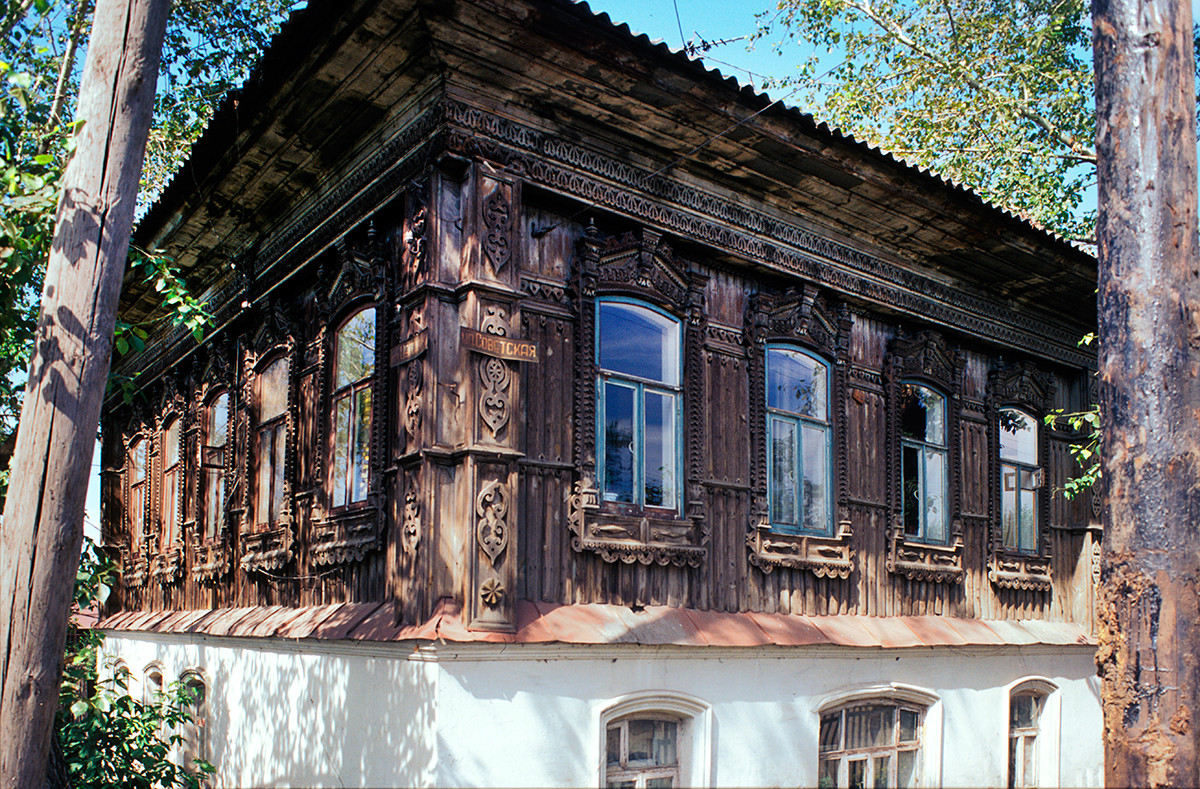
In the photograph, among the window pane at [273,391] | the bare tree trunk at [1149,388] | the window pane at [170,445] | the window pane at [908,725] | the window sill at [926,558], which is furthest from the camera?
the window pane at [170,445]

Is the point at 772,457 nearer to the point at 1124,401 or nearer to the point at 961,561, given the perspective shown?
the point at 961,561

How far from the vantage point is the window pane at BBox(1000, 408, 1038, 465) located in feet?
38.6

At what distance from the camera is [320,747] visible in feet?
24.7

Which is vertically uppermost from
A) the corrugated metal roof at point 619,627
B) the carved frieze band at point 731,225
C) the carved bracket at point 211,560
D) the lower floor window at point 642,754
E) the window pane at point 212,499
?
the carved frieze band at point 731,225

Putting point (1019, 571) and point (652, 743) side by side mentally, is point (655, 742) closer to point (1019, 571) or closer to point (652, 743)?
point (652, 743)

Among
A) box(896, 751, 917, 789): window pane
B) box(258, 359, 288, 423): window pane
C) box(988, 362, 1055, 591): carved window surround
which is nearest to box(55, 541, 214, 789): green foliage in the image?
box(258, 359, 288, 423): window pane

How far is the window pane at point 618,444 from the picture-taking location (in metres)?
7.83

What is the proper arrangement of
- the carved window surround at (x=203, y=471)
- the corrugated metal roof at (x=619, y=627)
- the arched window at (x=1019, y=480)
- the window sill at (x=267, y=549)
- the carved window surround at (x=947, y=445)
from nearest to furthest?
the corrugated metal roof at (x=619, y=627), the window sill at (x=267, y=549), the carved window surround at (x=947, y=445), the carved window surround at (x=203, y=471), the arched window at (x=1019, y=480)

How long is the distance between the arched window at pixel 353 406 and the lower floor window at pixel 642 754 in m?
2.58

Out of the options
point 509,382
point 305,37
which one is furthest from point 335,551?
point 305,37

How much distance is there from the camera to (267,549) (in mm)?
9359

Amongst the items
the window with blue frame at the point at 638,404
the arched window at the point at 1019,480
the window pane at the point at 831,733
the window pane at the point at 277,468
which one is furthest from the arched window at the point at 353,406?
the arched window at the point at 1019,480

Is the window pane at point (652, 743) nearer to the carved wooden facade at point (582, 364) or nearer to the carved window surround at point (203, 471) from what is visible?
the carved wooden facade at point (582, 364)

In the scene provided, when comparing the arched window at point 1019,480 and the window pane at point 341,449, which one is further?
the arched window at point 1019,480
